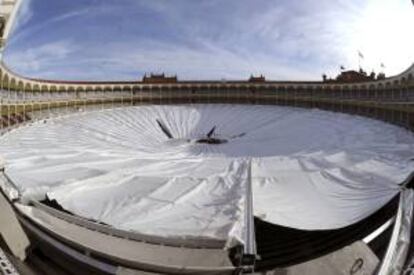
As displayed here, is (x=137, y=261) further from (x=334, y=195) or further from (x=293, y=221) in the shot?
(x=334, y=195)

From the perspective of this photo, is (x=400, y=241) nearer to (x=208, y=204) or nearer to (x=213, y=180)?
(x=208, y=204)

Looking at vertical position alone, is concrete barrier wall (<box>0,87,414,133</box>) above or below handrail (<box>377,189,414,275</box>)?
above

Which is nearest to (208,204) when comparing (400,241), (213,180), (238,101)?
(213,180)

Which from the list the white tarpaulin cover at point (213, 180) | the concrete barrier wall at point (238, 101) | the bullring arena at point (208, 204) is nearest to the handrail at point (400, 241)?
the bullring arena at point (208, 204)

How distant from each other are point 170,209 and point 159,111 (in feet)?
49.7

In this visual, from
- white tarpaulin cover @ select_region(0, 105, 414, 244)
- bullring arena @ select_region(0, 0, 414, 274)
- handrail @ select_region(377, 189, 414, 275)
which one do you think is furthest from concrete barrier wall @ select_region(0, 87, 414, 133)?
handrail @ select_region(377, 189, 414, 275)

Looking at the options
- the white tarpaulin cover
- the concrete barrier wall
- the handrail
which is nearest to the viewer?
the handrail

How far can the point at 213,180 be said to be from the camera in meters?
6.41

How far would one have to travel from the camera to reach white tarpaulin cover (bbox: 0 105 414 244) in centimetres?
504

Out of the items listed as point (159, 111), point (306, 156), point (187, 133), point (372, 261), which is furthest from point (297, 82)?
point (372, 261)

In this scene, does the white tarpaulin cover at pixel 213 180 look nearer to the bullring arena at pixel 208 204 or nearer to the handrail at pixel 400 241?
the bullring arena at pixel 208 204

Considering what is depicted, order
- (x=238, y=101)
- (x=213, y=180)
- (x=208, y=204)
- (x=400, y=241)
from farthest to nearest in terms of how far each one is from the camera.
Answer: (x=238, y=101) → (x=213, y=180) → (x=208, y=204) → (x=400, y=241)

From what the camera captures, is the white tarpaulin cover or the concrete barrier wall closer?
the white tarpaulin cover

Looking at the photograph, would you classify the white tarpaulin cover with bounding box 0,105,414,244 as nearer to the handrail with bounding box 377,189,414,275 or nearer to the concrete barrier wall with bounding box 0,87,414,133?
the handrail with bounding box 377,189,414,275
